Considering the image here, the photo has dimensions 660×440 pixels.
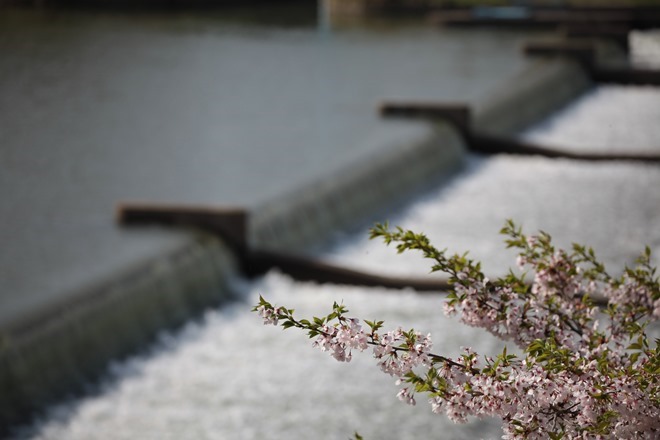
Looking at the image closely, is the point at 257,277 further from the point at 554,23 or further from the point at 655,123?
the point at 554,23

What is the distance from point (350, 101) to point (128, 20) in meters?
11.0

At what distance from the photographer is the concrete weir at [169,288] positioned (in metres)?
7.63


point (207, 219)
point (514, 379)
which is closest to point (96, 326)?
point (207, 219)

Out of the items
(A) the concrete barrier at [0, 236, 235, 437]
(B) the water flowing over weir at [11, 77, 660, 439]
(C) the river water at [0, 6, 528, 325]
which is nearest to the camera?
(B) the water flowing over weir at [11, 77, 660, 439]

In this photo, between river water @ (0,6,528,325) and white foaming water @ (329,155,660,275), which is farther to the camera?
white foaming water @ (329,155,660,275)

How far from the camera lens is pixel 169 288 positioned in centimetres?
900

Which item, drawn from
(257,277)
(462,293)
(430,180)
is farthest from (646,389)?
(430,180)

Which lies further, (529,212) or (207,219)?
(529,212)

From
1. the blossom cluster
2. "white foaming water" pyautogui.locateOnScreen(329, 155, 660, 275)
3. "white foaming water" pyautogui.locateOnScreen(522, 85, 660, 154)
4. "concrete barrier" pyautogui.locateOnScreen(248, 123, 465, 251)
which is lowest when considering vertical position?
"white foaming water" pyautogui.locateOnScreen(522, 85, 660, 154)

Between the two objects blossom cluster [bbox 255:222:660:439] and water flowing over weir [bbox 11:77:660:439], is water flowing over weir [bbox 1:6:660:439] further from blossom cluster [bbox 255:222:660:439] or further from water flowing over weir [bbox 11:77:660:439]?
blossom cluster [bbox 255:222:660:439]

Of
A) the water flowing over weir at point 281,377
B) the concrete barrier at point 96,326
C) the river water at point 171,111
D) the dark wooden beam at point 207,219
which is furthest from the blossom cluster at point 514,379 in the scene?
the dark wooden beam at point 207,219

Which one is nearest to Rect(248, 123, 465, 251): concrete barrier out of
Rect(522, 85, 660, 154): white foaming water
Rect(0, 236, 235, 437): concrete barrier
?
Rect(0, 236, 235, 437): concrete barrier

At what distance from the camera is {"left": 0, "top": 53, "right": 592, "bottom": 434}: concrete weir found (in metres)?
7.63

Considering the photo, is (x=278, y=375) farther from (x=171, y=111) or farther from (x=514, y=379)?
(x=171, y=111)
